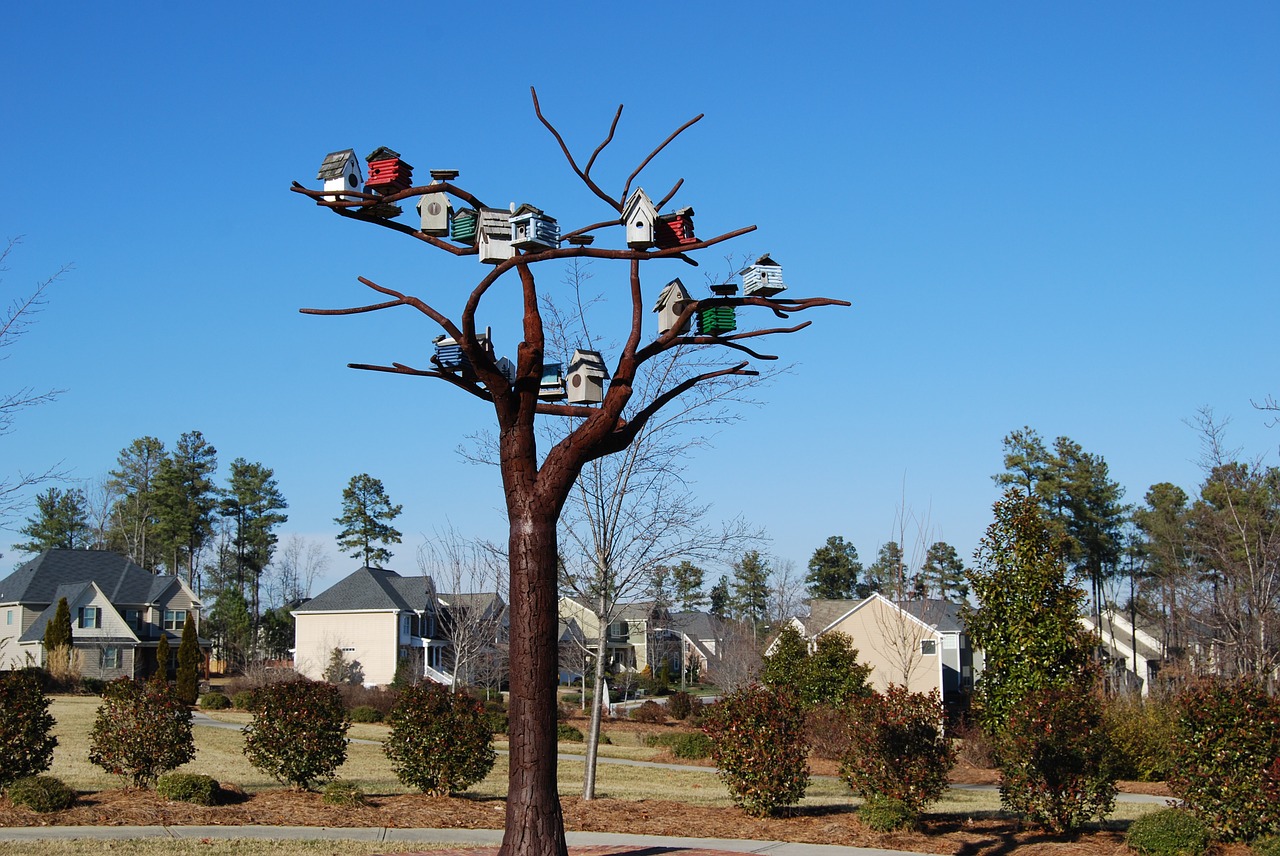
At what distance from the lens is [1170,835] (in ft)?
37.3

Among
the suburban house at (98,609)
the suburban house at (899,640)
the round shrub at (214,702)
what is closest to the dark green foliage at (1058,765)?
the suburban house at (899,640)

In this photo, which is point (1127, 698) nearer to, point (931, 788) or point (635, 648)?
point (931, 788)

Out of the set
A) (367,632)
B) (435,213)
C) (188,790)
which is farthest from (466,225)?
(367,632)

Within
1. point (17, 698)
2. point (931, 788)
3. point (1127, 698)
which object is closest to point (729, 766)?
point (931, 788)

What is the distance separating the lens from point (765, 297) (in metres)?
9.10

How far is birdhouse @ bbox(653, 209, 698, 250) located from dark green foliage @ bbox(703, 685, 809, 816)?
280 inches

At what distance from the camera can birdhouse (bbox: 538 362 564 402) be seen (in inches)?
369

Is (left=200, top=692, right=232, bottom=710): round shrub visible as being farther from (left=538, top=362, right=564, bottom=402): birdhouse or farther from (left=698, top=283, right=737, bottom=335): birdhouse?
(left=698, top=283, right=737, bottom=335): birdhouse

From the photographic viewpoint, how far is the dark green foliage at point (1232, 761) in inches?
454

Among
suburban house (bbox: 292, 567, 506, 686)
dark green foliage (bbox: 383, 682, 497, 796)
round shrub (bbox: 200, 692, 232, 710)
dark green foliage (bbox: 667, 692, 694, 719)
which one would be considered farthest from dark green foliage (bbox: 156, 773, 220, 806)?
suburban house (bbox: 292, 567, 506, 686)

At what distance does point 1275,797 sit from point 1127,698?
48.9 feet

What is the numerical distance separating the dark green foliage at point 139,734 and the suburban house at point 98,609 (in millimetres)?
36154

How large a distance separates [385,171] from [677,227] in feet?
7.85

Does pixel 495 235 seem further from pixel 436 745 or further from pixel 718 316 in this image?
pixel 436 745
